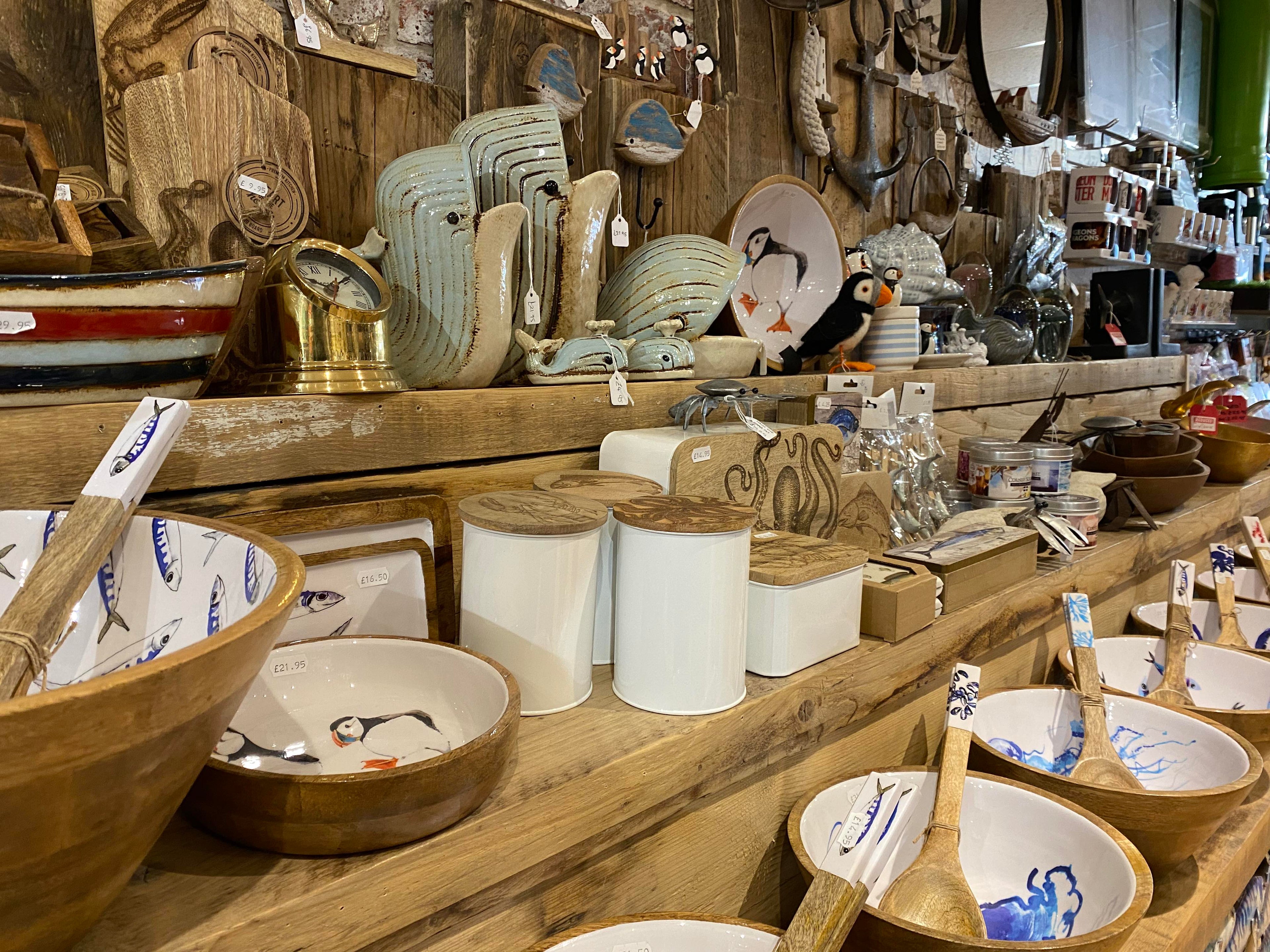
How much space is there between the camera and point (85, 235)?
75 cm

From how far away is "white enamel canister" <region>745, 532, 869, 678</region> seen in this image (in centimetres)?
89

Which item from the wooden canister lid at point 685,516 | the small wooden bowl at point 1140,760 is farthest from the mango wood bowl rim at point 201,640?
the small wooden bowl at point 1140,760

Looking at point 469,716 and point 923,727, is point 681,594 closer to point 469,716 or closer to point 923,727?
point 469,716

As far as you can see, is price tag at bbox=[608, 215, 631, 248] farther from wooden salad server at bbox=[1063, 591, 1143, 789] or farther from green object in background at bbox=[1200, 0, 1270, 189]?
green object in background at bbox=[1200, 0, 1270, 189]

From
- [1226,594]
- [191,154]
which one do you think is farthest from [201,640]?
[1226,594]

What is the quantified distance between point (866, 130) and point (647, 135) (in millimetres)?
856

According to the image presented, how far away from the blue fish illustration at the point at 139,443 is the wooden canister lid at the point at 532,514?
0.26 meters

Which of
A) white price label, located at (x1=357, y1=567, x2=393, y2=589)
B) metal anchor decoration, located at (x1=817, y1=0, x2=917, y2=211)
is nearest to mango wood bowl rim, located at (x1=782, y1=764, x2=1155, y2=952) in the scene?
white price label, located at (x1=357, y1=567, x2=393, y2=589)

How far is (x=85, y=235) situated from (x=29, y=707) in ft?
1.86

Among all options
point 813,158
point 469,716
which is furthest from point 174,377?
point 813,158

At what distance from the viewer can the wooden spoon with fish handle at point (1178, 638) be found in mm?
1412

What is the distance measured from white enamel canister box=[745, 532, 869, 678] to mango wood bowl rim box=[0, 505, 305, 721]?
500mm

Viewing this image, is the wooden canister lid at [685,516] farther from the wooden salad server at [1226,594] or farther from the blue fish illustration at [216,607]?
the wooden salad server at [1226,594]

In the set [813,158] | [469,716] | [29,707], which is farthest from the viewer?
[813,158]
